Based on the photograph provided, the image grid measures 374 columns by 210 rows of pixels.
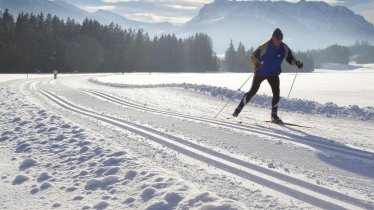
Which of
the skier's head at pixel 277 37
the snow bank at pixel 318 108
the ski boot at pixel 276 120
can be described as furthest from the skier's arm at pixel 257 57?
the snow bank at pixel 318 108

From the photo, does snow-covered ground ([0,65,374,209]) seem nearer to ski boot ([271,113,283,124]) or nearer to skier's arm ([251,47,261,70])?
ski boot ([271,113,283,124])

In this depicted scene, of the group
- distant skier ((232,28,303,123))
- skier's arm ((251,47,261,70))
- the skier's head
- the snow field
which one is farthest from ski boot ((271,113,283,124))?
the snow field

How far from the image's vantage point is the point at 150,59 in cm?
9750

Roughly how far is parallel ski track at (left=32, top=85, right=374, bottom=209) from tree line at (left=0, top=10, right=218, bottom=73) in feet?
228

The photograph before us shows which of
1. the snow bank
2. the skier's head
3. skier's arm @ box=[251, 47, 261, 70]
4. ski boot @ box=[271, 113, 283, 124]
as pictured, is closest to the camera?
the skier's head

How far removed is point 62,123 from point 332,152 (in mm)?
6079

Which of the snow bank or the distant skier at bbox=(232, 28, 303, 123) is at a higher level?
the distant skier at bbox=(232, 28, 303, 123)

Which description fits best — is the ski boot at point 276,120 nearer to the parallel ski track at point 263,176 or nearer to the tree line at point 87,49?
the parallel ski track at point 263,176

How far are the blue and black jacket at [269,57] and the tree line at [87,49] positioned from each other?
68.2 meters

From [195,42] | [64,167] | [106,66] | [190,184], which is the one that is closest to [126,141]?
[64,167]

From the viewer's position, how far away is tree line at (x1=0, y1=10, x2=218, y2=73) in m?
71.4

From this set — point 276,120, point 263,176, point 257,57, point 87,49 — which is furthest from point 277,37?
point 87,49

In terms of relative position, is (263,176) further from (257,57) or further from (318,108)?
(318,108)

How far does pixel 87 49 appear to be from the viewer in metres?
82.2
